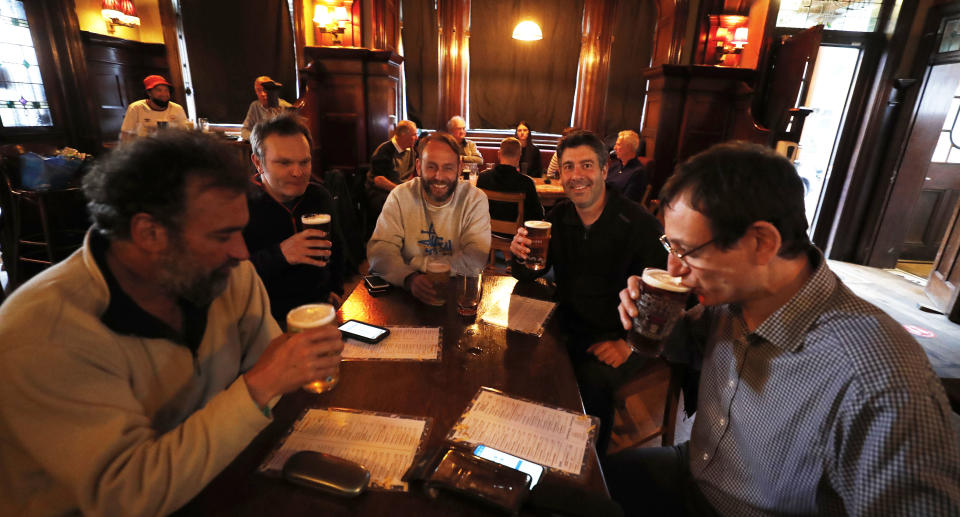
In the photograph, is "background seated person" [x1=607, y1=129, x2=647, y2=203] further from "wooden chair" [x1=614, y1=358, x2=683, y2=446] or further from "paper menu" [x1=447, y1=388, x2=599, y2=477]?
"paper menu" [x1=447, y1=388, x2=599, y2=477]

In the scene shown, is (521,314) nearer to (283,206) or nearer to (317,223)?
(317,223)

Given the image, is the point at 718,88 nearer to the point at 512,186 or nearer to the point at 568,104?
the point at 568,104

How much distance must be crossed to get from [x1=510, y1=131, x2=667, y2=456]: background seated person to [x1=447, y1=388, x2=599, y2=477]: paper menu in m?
0.83

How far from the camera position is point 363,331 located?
1433 mm

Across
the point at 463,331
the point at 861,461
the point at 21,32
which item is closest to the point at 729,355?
the point at 861,461

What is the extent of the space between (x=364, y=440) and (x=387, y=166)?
13.7 ft

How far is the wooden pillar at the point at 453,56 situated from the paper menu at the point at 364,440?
6.81 m

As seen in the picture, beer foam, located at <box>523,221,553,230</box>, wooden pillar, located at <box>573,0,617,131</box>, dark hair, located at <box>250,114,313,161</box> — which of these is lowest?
beer foam, located at <box>523,221,553,230</box>

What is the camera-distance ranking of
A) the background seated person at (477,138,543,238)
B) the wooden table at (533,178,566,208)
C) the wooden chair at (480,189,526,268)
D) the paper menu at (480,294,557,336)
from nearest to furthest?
the paper menu at (480,294,557,336) → the wooden chair at (480,189,526,268) → the background seated person at (477,138,543,238) → the wooden table at (533,178,566,208)

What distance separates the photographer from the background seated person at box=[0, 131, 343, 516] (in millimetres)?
703

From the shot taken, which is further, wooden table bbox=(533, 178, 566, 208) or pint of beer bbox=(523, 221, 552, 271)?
wooden table bbox=(533, 178, 566, 208)

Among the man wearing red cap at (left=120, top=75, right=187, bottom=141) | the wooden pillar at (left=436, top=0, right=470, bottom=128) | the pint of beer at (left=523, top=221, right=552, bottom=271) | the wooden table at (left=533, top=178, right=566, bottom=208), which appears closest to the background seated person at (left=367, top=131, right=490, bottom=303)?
the pint of beer at (left=523, top=221, right=552, bottom=271)

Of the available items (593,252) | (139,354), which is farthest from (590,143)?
(139,354)

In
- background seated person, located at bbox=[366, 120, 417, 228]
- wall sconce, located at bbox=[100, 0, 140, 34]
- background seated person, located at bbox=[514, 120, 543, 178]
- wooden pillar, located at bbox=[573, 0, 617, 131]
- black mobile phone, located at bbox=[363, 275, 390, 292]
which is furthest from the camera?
A: wooden pillar, located at bbox=[573, 0, 617, 131]
